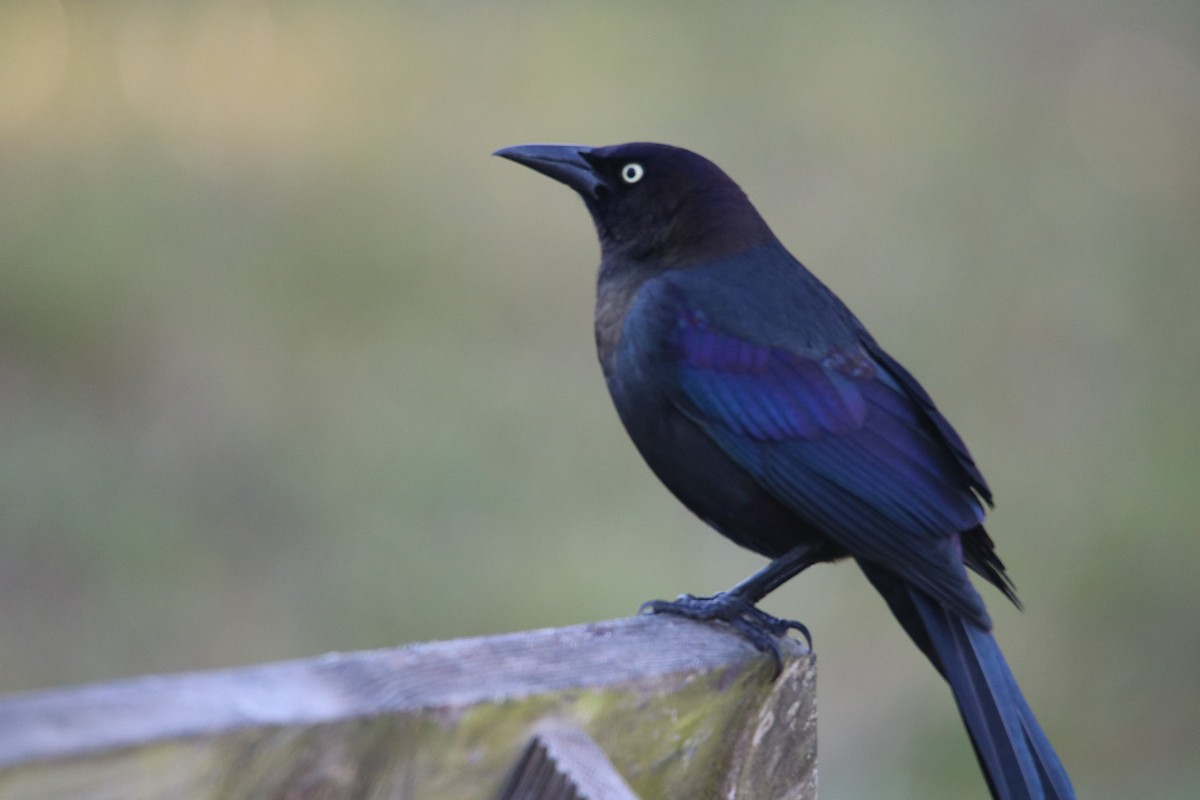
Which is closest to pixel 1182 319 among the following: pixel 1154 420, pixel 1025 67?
pixel 1154 420

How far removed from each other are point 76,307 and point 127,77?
101 cm

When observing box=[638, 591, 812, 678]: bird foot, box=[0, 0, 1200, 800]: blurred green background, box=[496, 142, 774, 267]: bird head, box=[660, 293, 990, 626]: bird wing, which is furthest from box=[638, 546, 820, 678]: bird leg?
box=[0, 0, 1200, 800]: blurred green background

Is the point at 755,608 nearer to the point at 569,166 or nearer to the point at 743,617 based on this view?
the point at 743,617

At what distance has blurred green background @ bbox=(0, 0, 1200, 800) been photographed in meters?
5.08

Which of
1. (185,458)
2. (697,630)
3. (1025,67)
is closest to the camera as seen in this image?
(697,630)

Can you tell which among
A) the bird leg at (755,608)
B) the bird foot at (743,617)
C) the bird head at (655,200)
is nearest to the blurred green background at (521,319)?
the bird head at (655,200)

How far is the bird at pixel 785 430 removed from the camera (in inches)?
106

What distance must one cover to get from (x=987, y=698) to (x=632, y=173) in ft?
4.48

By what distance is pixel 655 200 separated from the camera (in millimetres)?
3328

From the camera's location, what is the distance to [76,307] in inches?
223

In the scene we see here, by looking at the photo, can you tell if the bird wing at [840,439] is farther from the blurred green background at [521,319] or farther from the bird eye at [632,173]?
the blurred green background at [521,319]

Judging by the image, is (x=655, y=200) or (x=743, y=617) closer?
(x=743, y=617)

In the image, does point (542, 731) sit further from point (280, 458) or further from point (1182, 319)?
point (1182, 319)

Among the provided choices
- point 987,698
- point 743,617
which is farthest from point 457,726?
point 987,698
